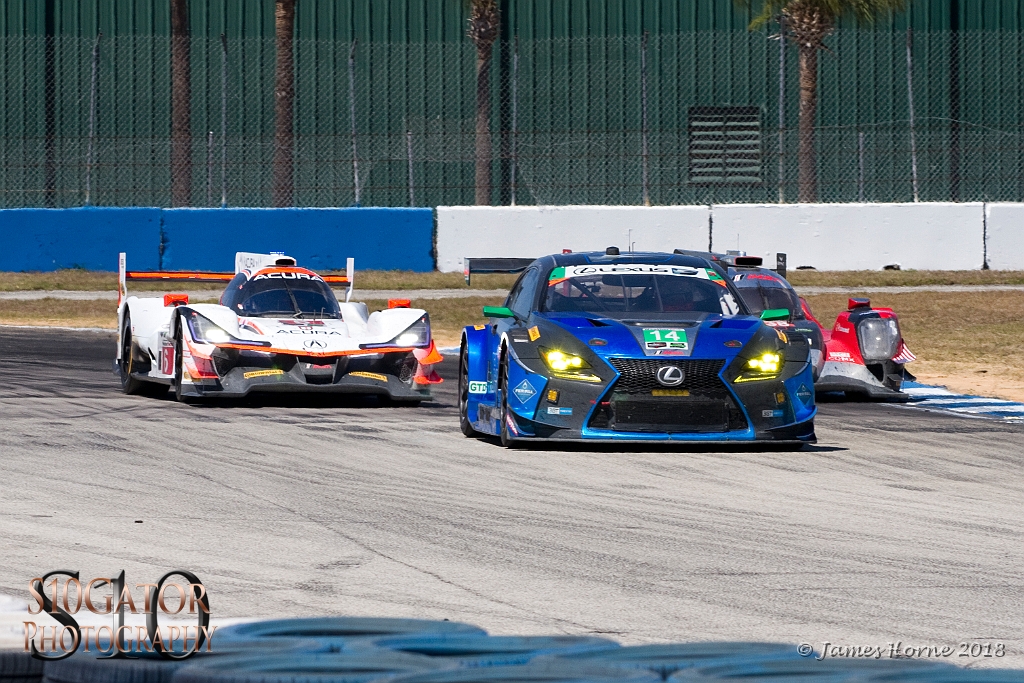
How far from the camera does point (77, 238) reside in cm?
2620

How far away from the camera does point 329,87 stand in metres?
29.2

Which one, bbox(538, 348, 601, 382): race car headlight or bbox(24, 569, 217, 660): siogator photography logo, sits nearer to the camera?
bbox(24, 569, 217, 660): siogator photography logo

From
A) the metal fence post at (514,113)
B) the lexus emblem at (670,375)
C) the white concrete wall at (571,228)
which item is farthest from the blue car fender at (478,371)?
the metal fence post at (514,113)

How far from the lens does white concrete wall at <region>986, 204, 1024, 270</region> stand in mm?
26656

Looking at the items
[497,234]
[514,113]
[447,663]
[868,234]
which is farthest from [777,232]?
[447,663]

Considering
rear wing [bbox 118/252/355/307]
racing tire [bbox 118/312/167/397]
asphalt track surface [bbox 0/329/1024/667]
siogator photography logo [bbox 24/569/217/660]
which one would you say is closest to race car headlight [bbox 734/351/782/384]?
asphalt track surface [bbox 0/329/1024/667]

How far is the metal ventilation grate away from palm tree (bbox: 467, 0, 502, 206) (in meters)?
3.54

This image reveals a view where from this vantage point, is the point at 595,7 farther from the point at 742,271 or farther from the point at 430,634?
the point at 430,634

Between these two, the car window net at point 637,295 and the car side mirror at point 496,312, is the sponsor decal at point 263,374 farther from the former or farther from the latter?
the car window net at point 637,295

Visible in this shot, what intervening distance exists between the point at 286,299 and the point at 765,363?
4.58 meters

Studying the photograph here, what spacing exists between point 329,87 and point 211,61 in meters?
2.24

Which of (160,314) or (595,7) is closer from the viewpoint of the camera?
(160,314)

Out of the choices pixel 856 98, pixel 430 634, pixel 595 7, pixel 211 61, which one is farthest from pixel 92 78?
pixel 430 634

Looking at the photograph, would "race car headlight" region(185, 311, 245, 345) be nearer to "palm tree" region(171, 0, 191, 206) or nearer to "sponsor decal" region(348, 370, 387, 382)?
"sponsor decal" region(348, 370, 387, 382)
